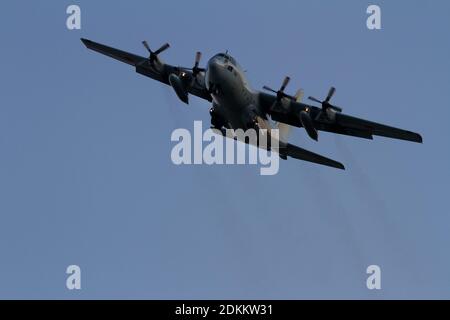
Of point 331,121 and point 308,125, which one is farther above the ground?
point 331,121

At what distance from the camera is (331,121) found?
1736 inches

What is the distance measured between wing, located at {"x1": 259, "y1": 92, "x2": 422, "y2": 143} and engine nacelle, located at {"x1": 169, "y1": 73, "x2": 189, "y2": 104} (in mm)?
5113

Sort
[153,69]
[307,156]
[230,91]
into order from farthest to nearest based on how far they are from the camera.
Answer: [153,69] → [307,156] → [230,91]

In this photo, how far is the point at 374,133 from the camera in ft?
144

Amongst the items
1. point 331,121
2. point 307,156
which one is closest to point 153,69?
point 307,156

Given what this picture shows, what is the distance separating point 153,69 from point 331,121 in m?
11.2

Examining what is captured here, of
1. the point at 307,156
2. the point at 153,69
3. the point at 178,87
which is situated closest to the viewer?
the point at 178,87

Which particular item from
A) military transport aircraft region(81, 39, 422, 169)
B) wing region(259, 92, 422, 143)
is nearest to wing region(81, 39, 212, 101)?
military transport aircraft region(81, 39, 422, 169)

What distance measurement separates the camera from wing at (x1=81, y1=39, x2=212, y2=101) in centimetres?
4631

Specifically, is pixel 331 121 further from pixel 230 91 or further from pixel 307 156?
pixel 230 91
